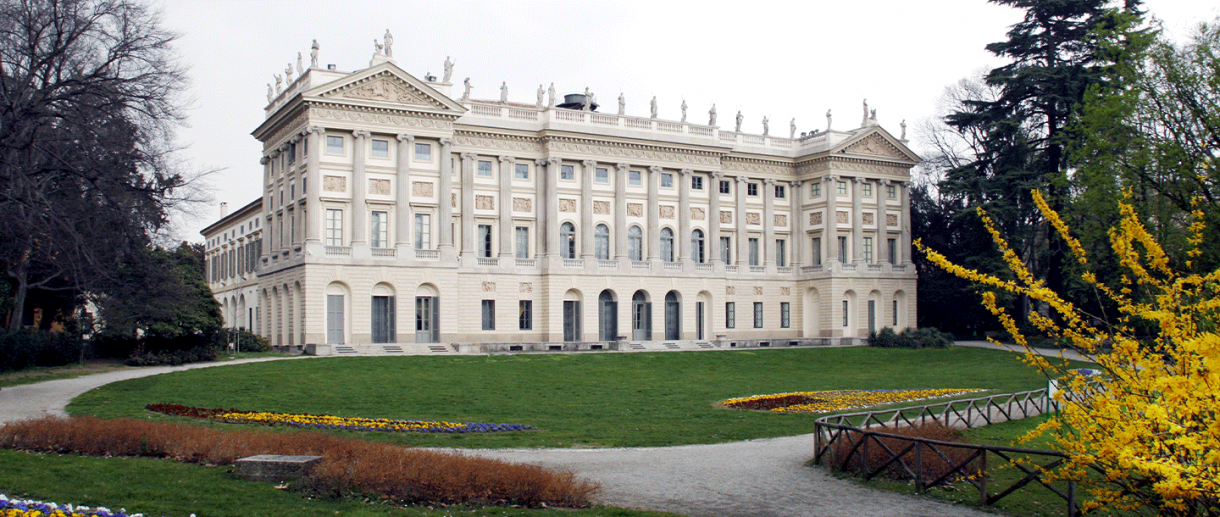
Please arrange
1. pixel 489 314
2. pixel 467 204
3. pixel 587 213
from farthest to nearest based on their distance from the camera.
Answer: pixel 587 213
pixel 489 314
pixel 467 204

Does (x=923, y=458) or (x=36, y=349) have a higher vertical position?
(x=36, y=349)

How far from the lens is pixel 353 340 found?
51.8 meters

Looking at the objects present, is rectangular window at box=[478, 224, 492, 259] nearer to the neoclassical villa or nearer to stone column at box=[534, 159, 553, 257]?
the neoclassical villa

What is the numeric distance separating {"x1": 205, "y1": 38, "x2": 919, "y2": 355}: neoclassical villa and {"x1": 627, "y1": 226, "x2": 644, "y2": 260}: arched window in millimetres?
181

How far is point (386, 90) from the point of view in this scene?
5281 cm

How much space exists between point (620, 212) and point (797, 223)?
48.8 ft

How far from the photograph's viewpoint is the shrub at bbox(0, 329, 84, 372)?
35.5m

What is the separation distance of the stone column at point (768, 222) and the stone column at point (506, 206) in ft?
62.8

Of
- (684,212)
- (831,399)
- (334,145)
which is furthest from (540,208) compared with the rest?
(831,399)

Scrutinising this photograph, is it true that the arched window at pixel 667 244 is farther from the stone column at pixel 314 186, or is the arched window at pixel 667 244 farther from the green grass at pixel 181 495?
the green grass at pixel 181 495

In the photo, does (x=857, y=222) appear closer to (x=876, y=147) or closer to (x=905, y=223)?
(x=905, y=223)

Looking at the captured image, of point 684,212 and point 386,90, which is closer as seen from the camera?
point 386,90

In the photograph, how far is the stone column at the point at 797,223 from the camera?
229 ft

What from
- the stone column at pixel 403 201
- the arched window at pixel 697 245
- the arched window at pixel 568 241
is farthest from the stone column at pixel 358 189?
the arched window at pixel 697 245
